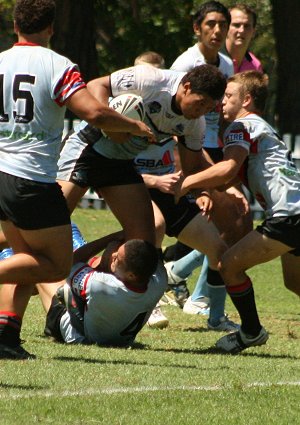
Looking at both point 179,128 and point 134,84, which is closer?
point 134,84

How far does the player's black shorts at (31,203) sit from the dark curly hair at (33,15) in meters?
0.84

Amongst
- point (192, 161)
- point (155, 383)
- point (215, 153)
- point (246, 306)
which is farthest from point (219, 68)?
point (155, 383)

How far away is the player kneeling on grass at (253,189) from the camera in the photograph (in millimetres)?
8039

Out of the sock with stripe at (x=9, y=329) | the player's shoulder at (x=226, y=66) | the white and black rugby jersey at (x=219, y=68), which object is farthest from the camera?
the player's shoulder at (x=226, y=66)

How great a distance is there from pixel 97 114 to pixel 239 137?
1.27 metres

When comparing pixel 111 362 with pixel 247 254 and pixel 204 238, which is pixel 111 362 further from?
pixel 204 238

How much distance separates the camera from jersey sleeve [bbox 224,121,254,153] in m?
8.05

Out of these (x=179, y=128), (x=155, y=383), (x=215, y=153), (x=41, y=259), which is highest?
(x=179, y=128)

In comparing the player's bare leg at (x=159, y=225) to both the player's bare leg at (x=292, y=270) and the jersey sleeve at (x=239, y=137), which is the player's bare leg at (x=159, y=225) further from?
the jersey sleeve at (x=239, y=137)

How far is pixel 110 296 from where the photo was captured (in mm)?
7934

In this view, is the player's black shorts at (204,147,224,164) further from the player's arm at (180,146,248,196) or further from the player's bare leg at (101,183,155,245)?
the player's arm at (180,146,248,196)

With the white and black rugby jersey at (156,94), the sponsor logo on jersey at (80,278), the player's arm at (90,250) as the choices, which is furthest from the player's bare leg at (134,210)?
the sponsor logo on jersey at (80,278)

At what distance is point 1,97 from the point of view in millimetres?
7207

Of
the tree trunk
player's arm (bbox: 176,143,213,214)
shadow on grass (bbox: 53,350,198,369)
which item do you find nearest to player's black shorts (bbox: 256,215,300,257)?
player's arm (bbox: 176,143,213,214)
